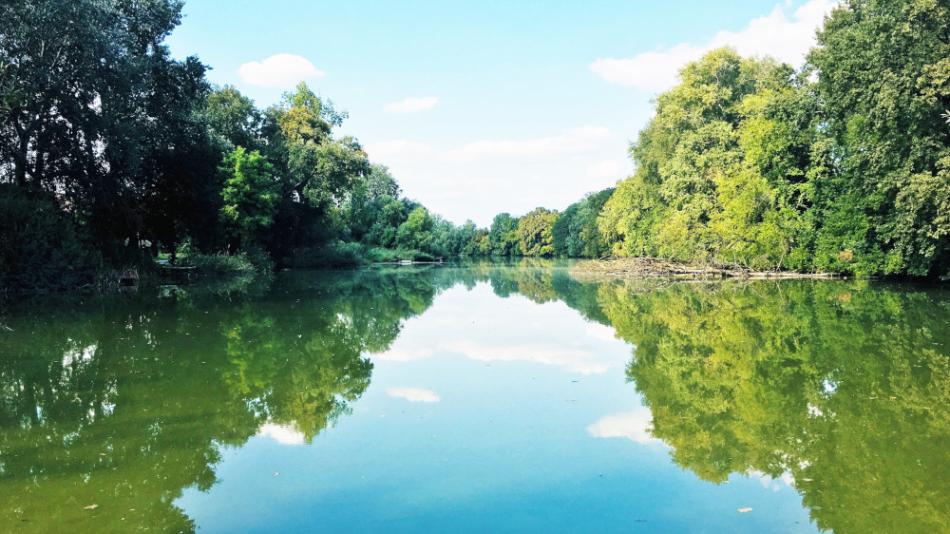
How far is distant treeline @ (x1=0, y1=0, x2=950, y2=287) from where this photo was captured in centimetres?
1998

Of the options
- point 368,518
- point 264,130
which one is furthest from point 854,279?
point 264,130

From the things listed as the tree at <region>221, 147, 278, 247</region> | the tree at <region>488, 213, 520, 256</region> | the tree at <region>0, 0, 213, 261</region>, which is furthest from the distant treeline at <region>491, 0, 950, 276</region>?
the tree at <region>488, 213, 520, 256</region>

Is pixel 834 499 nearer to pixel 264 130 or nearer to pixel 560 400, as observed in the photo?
pixel 560 400

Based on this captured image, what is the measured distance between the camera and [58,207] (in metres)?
23.5

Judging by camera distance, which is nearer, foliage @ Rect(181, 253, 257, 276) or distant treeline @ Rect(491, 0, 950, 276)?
distant treeline @ Rect(491, 0, 950, 276)

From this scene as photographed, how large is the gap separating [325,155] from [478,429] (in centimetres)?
4045

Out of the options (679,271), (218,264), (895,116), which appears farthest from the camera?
(679,271)

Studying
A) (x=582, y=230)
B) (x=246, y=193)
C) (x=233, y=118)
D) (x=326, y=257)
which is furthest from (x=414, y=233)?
(x=246, y=193)

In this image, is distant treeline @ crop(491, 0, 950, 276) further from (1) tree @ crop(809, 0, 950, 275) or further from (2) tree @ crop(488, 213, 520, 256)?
(2) tree @ crop(488, 213, 520, 256)

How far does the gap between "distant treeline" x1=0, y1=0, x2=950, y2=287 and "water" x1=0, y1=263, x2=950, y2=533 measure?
35.6ft

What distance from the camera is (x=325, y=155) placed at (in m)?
43.8

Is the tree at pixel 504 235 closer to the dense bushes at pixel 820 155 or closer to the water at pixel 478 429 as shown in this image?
the dense bushes at pixel 820 155

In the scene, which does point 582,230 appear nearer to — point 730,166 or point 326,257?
point 326,257

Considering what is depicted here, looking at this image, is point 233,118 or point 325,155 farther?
point 325,155
